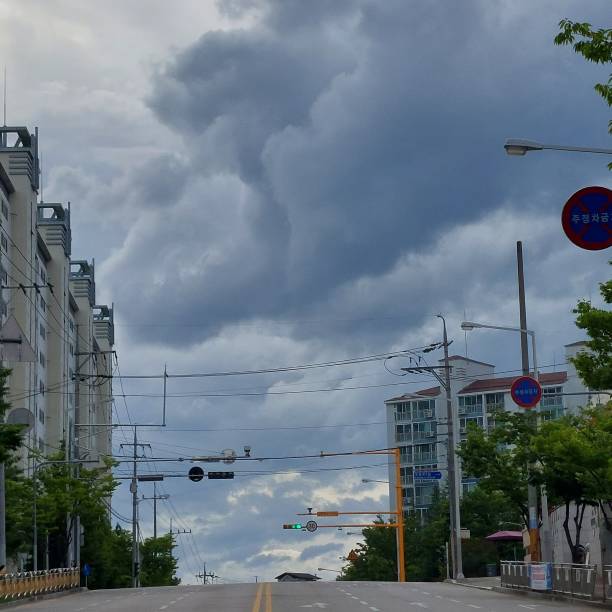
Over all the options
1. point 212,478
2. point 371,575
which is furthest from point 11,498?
point 371,575

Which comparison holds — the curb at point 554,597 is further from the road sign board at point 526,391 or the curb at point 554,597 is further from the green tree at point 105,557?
the green tree at point 105,557

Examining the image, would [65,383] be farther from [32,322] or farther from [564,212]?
[564,212]

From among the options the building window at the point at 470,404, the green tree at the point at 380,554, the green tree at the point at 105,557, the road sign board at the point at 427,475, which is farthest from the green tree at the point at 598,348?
the building window at the point at 470,404

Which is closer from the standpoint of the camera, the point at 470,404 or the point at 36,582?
the point at 36,582

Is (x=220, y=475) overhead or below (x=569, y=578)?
overhead

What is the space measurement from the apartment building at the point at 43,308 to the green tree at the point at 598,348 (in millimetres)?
49704

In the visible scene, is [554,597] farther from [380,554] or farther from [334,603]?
[380,554]

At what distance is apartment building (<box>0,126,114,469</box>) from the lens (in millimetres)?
95375

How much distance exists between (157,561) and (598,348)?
100436 millimetres

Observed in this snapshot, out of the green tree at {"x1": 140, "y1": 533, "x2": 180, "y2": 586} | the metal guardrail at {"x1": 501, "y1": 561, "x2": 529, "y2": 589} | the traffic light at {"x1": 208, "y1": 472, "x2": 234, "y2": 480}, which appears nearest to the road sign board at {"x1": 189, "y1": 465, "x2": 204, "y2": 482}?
the traffic light at {"x1": 208, "y1": 472, "x2": 234, "y2": 480}

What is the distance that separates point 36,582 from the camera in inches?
2287

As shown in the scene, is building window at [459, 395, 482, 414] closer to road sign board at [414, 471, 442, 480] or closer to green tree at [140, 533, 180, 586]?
green tree at [140, 533, 180, 586]

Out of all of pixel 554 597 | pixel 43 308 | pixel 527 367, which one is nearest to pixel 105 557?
pixel 43 308

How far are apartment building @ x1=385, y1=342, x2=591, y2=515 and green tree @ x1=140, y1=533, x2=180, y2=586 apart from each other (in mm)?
26847
